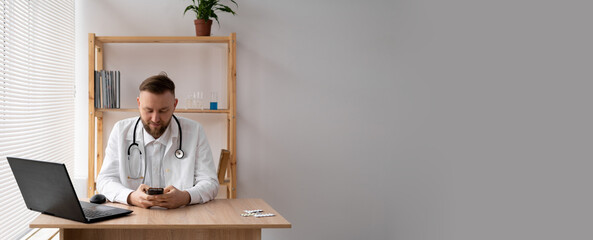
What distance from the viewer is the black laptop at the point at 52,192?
1949 millimetres

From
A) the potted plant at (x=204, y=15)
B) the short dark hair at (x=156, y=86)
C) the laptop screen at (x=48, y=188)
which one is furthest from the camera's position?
the potted plant at (x=204, y=15)

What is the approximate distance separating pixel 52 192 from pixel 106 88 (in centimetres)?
164

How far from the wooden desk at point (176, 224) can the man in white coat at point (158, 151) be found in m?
0.26

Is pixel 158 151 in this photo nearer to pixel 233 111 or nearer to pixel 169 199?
pixel 169 199

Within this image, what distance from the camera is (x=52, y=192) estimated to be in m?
2.02

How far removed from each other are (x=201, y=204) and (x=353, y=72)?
2029 mm

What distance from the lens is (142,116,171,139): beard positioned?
261 centimetres

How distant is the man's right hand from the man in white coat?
17cm

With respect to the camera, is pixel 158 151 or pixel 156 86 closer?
pixel 156 86

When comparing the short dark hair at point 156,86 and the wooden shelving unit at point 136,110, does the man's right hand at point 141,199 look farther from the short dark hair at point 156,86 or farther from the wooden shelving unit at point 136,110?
the wooden shelving unit at point 136,110

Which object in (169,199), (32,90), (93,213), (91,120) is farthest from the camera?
(91,120)

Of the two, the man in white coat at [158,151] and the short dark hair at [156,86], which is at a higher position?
the short dark hair at [156,86]

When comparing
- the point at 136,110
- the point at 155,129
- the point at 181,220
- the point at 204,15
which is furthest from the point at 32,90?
the point at 181,220

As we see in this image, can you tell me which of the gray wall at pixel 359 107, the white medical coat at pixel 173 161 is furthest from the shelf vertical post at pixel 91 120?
the white medical coat at pixel 173 161
